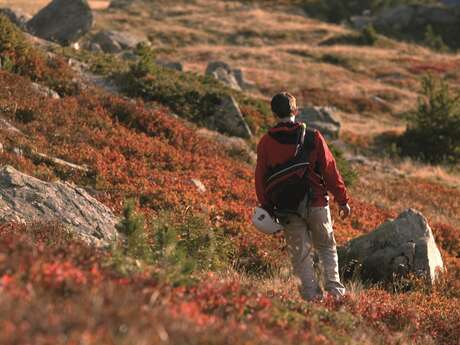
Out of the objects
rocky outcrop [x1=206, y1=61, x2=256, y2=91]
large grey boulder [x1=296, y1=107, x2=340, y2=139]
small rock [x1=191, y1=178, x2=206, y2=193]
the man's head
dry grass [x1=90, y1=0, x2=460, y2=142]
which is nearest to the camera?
the man's head

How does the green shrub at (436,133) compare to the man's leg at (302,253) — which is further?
the green shrub at (436,133)

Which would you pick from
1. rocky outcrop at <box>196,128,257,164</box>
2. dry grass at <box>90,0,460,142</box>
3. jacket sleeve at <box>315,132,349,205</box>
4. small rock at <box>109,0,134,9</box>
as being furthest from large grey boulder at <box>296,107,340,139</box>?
small rock at <box>109,0,134,9</box>

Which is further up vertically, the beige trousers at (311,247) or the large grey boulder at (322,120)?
the beige trousers at (311,247)

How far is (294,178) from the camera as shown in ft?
23.8

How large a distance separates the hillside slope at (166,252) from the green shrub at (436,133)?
3.27 metres

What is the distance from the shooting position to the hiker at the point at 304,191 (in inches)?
286

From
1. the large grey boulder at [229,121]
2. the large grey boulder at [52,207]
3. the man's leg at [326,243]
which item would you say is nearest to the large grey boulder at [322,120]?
the large grey boulder at [229,121]

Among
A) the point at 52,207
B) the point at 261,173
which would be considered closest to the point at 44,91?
the point at 52,207

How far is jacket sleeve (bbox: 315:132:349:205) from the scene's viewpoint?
24.0 ft

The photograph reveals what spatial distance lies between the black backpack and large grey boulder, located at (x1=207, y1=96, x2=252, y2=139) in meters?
14.1

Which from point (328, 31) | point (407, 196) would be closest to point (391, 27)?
point (328, 31)

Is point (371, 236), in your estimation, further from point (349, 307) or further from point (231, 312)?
point (231, 312)

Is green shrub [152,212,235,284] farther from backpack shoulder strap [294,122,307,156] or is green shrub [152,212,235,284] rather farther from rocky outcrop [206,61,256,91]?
rocky outcrop [206,61,256,91]

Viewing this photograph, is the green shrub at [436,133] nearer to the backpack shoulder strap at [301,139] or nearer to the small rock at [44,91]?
the small rock at [44,91]
